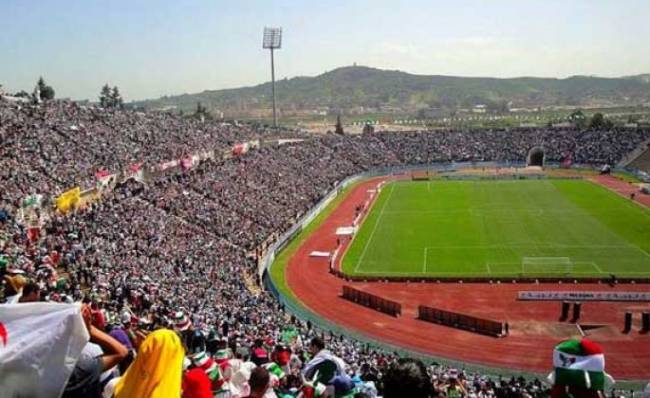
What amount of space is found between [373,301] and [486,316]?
5.75 metres

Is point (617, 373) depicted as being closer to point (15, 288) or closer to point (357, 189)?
point (15, 288)

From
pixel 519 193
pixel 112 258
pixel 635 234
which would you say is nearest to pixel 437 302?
pixel 112 258

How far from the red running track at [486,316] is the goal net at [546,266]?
2.41 m

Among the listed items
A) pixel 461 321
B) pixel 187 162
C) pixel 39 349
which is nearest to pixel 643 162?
pixel 187 162

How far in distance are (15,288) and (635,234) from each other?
49096 millimetres

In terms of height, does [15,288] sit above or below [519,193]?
above

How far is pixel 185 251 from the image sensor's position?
3584cm

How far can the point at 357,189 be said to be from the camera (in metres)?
76.4

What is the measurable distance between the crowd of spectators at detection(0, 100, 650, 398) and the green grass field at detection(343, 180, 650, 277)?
797 cm

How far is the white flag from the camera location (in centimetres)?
506

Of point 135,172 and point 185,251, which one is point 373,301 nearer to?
point 185,251

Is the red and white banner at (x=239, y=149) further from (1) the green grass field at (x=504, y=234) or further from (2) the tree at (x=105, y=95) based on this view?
(2) the tree at (x=105, y=95)

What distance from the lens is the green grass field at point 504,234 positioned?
41.0 m

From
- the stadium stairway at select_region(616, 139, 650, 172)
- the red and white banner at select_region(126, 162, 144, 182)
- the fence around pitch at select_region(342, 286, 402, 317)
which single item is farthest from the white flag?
the stadium stairway at select_region(616, 139, 650, 172)
